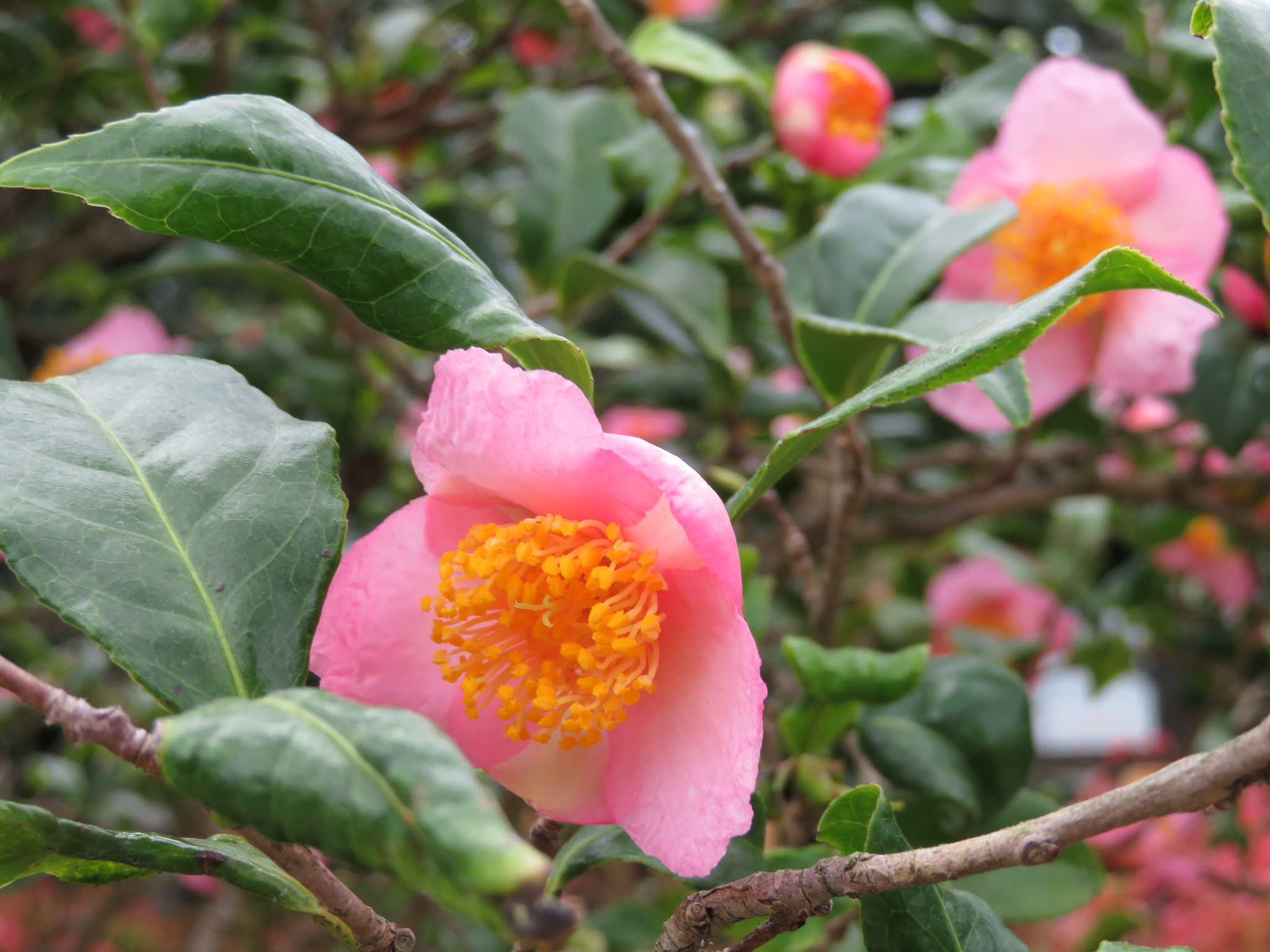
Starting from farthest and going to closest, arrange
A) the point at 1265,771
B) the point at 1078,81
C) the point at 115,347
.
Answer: the point at 115,347 → the point at 1078,81 → the point at 1265,771

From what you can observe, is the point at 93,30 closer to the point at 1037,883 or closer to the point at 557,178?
the point at 557,178

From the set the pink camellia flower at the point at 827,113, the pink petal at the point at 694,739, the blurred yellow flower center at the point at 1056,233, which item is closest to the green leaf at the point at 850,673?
the pink petal at the point at 694,739

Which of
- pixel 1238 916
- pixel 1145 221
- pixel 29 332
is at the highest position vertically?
pixel 1145 221

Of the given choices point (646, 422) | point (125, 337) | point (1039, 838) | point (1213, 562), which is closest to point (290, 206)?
point (1039, 838)

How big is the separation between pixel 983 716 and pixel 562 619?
1.20 ft

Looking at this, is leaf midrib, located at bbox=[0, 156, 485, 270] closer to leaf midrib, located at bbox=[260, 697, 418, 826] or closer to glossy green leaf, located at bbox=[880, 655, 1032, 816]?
leaf midrib, located at bbox=[260, 697, 418, 826]

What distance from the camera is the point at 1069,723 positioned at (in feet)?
14.9

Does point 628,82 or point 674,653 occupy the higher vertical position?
point 628,82

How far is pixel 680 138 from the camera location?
2.33 ft

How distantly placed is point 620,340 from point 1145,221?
39.0 inches

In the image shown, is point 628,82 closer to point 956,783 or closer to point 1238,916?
point 956,783

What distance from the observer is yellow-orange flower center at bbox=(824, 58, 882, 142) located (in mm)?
1045

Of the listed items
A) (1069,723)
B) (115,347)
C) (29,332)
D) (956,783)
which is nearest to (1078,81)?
(956,783)

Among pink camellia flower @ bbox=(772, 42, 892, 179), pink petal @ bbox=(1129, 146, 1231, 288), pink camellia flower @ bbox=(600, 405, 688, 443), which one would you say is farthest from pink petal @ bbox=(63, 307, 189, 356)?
pink petal @ bbox=(1129, 146, 1231, 288)
